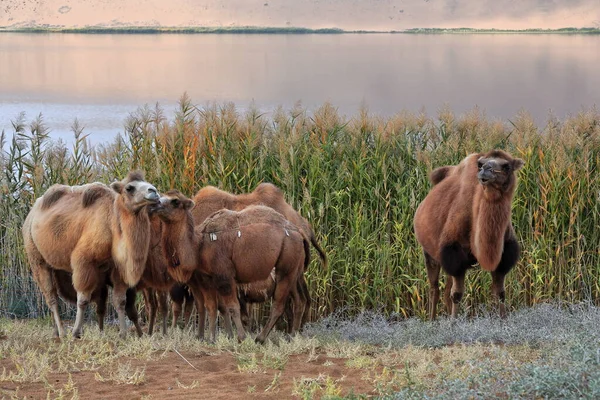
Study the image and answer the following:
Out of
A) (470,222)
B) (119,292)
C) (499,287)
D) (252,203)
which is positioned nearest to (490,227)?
(470,222)

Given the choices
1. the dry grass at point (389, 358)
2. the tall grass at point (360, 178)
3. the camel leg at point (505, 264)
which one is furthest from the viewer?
the tall grass at point (360, 178)

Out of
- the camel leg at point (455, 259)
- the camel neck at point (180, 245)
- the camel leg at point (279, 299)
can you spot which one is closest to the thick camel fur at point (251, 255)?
the camel leg at point (279, 299)

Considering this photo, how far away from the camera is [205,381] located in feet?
26.0

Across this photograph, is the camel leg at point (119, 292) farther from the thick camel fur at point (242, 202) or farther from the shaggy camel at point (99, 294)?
the thick camel fur at point (242, 202)

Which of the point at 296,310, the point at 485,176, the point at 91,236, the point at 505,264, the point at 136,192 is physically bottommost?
the point at 296,310

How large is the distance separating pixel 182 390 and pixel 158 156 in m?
5.96

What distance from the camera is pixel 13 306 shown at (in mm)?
13367

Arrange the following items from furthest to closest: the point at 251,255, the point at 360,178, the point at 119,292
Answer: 1. the point at 360,178
2. the point at 119,292
3. the point at 251,255

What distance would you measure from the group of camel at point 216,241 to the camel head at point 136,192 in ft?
0.05

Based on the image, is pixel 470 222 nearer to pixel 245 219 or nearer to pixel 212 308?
pixel 245 219

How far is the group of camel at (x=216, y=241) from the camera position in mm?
9766

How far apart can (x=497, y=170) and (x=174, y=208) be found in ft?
12.1

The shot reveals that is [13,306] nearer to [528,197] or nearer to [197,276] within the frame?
[197,276]

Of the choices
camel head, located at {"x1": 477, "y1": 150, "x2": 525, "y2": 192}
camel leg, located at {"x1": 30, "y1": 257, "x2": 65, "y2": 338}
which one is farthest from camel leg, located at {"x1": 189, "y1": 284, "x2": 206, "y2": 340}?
camel head, located at {"x1": 477, "y1": 150, "x2": 525, "y2": 192}
